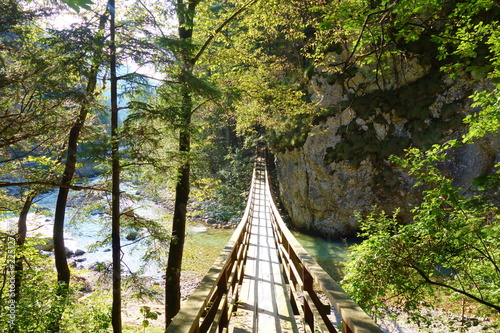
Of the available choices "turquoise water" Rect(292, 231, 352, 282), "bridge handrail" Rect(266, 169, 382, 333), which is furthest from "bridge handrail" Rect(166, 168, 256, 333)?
"turquoise water" Rect(292, 231, 352, 282)

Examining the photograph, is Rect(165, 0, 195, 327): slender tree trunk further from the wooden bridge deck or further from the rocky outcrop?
the rocky outcrop

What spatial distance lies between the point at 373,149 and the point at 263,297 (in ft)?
28.9

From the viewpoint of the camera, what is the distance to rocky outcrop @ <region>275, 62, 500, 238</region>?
29.7 feet

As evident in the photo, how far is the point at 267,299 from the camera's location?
12.5ft

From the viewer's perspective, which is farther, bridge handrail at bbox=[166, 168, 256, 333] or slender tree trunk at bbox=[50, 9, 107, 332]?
slender tree trunk at bbox=[50, 9, 107, 332]

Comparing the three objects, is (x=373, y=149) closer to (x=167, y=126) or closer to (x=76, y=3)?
(x=167, y=126)

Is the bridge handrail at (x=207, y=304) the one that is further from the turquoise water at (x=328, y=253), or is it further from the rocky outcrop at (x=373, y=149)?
the rocky outcrop at (x=373, y=149)

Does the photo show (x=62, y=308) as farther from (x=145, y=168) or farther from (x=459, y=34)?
(x=459, y=34)

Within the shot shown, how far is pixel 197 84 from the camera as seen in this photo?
4730 mm

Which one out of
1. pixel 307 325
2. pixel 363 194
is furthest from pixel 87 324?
pixel 363 194

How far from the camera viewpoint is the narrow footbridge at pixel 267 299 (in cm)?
152

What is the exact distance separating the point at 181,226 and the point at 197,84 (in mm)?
2846

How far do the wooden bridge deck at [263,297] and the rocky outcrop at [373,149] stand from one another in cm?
457

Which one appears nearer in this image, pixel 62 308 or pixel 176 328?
pixel 176 328
